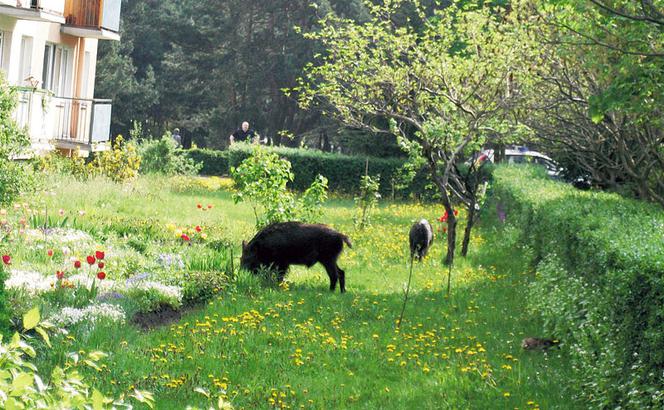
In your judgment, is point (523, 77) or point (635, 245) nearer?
point (635, 245)

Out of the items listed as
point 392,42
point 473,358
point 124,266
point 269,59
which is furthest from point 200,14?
point 473,358

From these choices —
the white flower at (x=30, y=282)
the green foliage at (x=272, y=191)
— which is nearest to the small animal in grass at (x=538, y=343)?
the white flower at (x=30, y=282)

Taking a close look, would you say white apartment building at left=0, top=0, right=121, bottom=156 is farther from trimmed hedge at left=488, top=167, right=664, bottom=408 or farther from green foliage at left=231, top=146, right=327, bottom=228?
trimmed hedge at left=488, top=167, right=664, bottom=408

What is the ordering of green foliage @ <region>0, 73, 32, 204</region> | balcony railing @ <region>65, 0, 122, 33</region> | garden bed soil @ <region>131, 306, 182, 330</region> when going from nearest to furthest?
garden bed soil @ <region>131, 306, 182, 330</region>
green foliage @ <region>0, 73, 32, 204</region>
balcony railing @ <region>65, 0, 122, 33</region>

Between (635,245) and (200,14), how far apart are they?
59.9 metres

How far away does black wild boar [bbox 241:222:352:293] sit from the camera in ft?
48.6

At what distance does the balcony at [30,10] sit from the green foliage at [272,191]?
12.4 m

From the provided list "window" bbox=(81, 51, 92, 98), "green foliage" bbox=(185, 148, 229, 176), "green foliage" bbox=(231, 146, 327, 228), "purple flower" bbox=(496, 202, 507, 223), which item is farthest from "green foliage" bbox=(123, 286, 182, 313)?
"green foliage" bbox=(185, 148, 229, 176)

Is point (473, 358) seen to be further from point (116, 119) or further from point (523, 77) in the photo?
point (116, 119)

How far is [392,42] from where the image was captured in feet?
69.8

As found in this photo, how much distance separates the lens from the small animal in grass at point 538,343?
11.4m

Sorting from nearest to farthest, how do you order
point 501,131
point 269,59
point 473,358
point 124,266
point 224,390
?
point 224,390 < point 473,358 < point 124,266 < point 501,131 < point 269,59

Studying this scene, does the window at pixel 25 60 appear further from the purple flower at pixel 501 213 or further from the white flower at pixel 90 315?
the white flower at pixel 90 315

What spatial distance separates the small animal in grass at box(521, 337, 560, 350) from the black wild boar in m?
3.86
